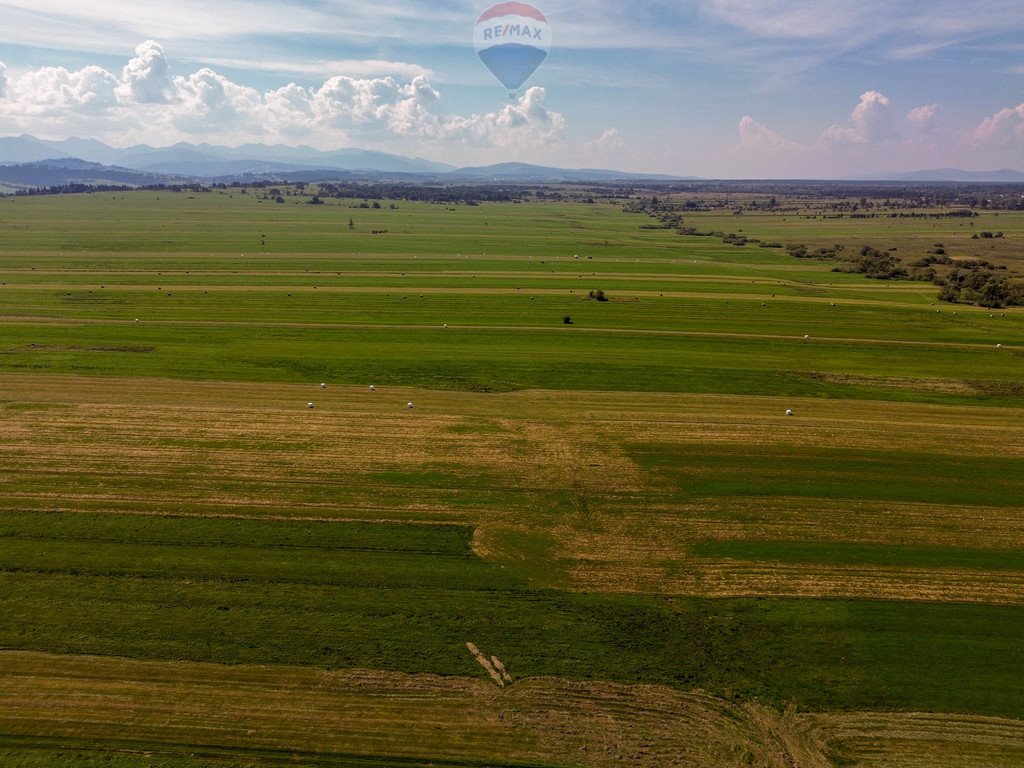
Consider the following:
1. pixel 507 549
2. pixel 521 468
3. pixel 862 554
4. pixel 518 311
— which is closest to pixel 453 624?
pixel 507 549

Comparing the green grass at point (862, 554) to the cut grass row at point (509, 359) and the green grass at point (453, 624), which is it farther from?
the cut grass row at point (509, 359)

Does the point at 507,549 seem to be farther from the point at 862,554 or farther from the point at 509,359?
the point at 509,359

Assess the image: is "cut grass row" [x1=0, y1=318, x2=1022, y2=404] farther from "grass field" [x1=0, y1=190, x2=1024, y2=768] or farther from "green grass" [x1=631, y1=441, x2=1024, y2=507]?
"green grass" [x1=631, y1=441, x2=1024, y2=507]

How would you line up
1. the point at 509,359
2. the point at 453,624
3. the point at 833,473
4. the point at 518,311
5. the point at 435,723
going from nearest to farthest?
the point at 435,723
the point at 453,624
the point at 833,473
the point at 509,359
the point at 518,311

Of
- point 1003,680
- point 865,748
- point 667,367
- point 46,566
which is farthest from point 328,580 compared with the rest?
point 667,367

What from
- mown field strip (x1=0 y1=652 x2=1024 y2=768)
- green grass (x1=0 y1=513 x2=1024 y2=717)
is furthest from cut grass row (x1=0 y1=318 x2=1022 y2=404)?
mown field strip (x1=0 y1=652 x2=1024 y2=768)

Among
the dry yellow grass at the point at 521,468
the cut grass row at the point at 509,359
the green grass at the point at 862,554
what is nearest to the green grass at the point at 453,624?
the dry yellow grass at the point at 521,468

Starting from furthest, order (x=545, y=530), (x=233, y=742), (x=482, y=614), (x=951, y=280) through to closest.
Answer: (x=951, y=280) → (x=545, y=530) → (x=482, y=614) → (x=233, y=742)

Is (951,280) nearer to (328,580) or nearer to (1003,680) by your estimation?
(1003,680)
